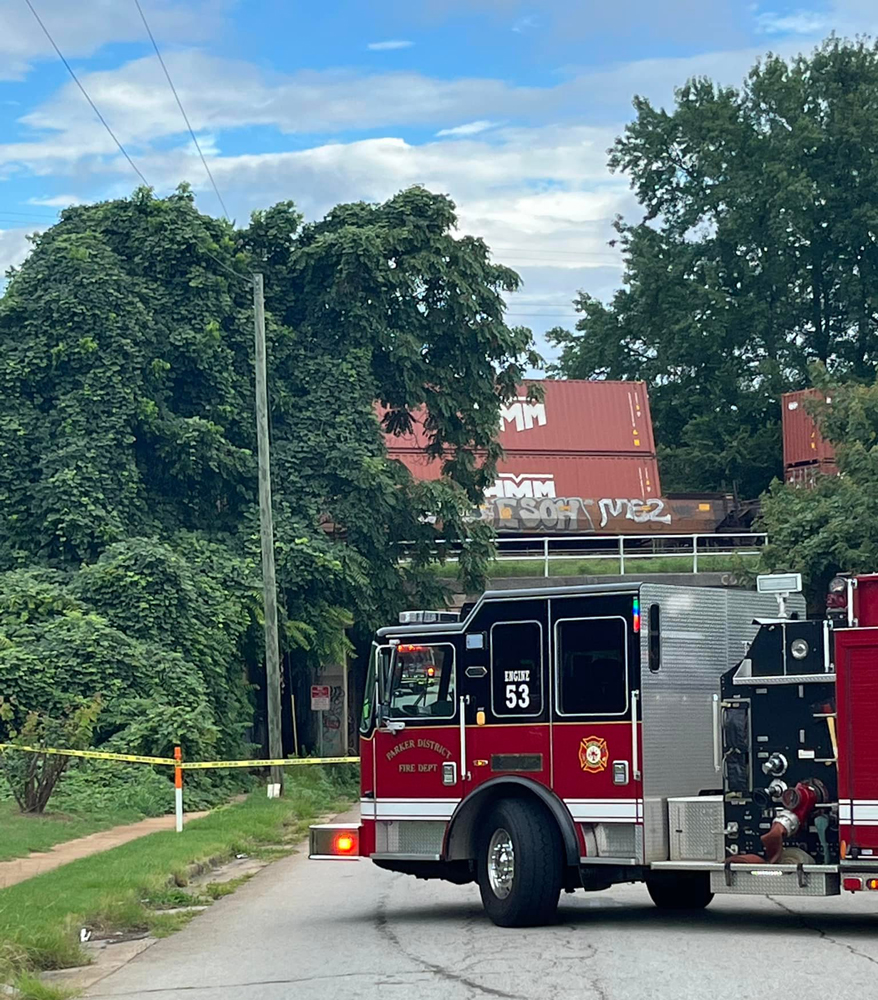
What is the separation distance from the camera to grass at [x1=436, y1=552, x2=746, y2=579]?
42344 mm

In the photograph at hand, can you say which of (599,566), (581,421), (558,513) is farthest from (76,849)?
(581,421)

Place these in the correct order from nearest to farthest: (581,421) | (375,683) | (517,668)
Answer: (517,668) < (375,683) < (581,421)

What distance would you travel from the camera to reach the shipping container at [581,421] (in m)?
48.6

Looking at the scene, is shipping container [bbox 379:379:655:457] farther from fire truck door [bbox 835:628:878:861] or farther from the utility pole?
fire truck door [bbox 835:628:878:861]

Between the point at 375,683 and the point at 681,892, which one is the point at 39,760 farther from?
the point at 681,892

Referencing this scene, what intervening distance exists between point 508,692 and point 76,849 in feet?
29.1

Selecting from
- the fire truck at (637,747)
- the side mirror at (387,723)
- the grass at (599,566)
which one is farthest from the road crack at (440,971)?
the grass at (599,566)

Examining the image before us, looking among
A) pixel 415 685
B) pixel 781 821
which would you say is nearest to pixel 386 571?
pixel 415 685

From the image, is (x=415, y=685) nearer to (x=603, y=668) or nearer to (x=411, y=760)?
(x=411, y=760)

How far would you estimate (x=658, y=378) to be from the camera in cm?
6638

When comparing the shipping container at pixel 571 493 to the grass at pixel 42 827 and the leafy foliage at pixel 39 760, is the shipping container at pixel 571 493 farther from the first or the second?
the grass at pixel 42 827

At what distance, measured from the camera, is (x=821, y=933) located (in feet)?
40.8

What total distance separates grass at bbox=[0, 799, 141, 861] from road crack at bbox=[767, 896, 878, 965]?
30.7 feet

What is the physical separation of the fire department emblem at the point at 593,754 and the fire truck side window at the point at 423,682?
1507 mm
